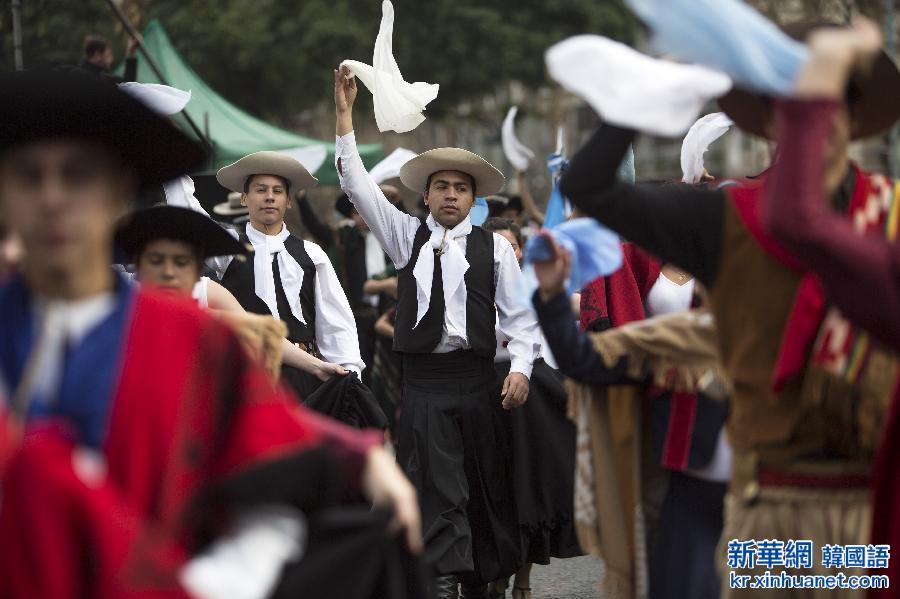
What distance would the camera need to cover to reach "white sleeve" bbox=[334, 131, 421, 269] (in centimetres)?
723

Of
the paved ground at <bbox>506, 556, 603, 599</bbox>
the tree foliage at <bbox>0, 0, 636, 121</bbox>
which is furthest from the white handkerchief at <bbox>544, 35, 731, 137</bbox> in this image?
the tree foliage at <bbox>0, 0, 636, 121</bbox>

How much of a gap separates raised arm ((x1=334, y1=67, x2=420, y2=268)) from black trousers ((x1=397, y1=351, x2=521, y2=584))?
0.62 m

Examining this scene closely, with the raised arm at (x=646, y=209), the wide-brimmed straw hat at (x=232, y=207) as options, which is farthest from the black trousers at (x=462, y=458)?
the wide-brimmed straw hat at (x=232, y=207)

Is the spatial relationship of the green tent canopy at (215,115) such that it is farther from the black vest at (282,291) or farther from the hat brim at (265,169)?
the black vest at (282,291)

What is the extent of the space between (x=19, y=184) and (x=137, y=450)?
560 mm

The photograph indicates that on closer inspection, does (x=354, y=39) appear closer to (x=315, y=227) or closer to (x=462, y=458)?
(x=315, y=227)

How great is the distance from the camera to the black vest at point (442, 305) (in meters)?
7.31

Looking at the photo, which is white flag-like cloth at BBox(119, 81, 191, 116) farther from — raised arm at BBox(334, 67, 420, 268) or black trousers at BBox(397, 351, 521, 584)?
black trousers at BBox(397, 351, 521, 584)

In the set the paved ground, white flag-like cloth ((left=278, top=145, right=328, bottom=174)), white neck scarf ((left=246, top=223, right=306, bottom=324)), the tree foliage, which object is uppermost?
the tree foliage

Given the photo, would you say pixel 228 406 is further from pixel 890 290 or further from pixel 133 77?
pixel 133 77

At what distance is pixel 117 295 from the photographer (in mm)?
2691

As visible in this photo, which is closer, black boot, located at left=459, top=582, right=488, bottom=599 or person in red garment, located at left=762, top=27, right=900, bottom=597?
person in red garment, located at left=762, top=27, right=900, bottom=597

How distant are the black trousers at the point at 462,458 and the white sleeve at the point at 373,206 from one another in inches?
23.7

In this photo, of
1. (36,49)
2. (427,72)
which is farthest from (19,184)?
(427,72)
